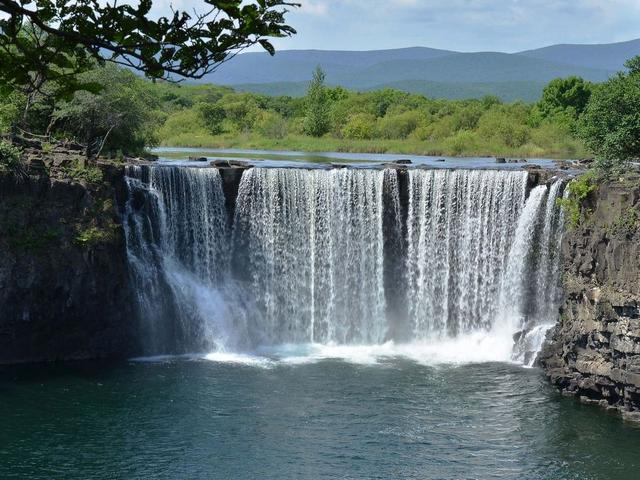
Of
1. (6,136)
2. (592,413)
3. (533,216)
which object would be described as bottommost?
(592,413)

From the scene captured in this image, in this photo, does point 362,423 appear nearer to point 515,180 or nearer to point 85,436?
point 85,436

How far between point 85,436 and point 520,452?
9273mm

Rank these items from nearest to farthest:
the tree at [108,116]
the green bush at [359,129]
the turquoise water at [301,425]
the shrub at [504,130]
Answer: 1. the turquoise water at [301,425]
2. the tree at [108,116]
3. the shrub at [504,130]
4. the green bush at [359,129]

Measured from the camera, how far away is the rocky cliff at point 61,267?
2711cm

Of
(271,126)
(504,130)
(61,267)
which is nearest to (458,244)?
(61,267)

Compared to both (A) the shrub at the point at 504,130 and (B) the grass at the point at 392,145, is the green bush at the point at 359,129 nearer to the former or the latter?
(B) the grass at the point at 392,145

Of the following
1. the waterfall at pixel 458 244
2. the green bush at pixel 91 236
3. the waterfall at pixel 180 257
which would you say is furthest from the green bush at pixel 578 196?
the green bush at pixel 91 236

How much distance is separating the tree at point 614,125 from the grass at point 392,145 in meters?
25.1

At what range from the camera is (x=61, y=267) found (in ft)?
90.4

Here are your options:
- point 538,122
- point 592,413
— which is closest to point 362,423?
point 592,413

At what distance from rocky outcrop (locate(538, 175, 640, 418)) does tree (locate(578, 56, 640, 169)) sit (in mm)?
959

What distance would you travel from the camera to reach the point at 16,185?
27.3 metres

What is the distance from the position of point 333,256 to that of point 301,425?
10303 mm

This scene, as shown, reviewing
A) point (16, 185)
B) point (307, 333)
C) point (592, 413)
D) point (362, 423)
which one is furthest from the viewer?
point (307, 333)
